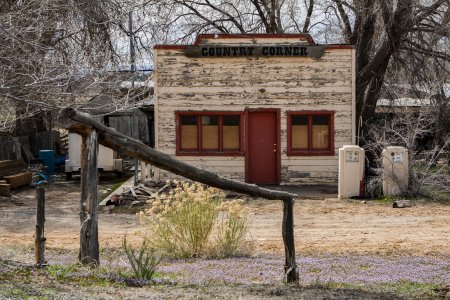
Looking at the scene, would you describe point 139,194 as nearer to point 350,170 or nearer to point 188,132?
point 188,132

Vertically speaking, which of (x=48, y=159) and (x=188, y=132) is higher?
(x=188, y=132)

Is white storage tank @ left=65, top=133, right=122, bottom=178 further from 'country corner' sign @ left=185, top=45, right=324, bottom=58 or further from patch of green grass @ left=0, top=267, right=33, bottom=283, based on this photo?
patch of green grass @ left=0, top=267, right=33, bottom=283

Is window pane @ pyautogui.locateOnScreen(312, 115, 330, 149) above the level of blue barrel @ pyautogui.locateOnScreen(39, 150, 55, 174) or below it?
above

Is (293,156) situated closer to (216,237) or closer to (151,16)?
(151,16)

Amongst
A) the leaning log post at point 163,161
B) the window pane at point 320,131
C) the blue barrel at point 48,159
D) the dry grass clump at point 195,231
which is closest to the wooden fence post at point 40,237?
the leaning log post at point 163,161

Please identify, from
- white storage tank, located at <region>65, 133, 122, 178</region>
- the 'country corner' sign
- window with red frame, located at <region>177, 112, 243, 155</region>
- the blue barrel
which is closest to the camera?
the 'country corner' sign

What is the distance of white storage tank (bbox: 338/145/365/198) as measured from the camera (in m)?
21.0

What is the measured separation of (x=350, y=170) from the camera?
68.8 ft

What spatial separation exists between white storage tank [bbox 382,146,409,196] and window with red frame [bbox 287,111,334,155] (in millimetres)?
2595

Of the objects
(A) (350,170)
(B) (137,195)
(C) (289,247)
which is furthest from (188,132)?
(C) (289,247)

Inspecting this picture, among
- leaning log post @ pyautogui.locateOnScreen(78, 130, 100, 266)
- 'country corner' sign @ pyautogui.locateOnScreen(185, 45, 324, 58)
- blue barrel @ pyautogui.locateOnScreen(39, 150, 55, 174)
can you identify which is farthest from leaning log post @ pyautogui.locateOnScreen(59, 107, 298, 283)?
blue barrel @ pyautogui.locateOnScreen(39, 150, 55, 174)

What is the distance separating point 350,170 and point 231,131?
4.22 m

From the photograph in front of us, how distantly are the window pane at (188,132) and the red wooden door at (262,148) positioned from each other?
67.8 inches

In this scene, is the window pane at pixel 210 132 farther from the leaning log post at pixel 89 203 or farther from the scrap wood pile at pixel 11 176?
the leaning log post at pixel 89 203
